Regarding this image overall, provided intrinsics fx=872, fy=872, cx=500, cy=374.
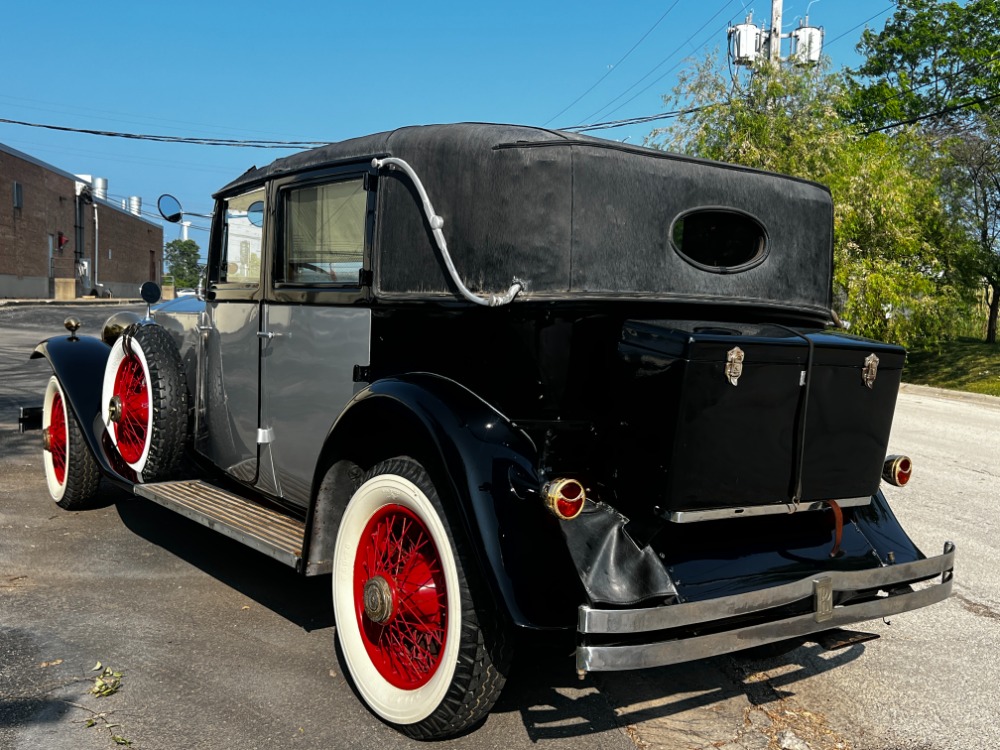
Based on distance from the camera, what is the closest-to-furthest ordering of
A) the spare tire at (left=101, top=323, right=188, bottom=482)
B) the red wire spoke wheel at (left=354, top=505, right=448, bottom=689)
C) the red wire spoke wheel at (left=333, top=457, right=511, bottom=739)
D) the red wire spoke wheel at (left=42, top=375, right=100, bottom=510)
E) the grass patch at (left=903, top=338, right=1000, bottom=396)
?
the red wire spoke wheel at (left=333, top=457, right=511, bottom=739) < the red wire spoke wheel at (left=354, top=505, right=448, bottom=689) < the spare tire at (left=101, top=323, right=188, bottom=482) < the red wire spoke wheel at (left=42, top=375, right=100, bottom=510) < the grass patch at (left=903, top=338, right=1000, bottom=396)

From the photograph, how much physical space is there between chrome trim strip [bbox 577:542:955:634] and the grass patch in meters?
16.5

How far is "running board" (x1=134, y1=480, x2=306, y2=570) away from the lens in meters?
3.45

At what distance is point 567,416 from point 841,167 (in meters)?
17.4

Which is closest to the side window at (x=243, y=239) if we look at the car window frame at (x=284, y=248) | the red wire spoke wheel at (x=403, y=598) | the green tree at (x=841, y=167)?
the car window frame at (x=284, y=248)

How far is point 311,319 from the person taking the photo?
12.1ft

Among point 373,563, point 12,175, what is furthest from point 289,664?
point 12,175

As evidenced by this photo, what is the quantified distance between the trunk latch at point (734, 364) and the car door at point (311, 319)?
144 centimetres

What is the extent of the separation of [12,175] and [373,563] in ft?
144

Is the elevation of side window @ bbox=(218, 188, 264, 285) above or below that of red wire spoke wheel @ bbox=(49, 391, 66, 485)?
above

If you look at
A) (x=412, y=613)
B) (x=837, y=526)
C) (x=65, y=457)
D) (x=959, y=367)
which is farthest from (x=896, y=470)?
(x=959, y=367)

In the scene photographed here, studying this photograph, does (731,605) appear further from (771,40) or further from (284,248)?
(771,40)

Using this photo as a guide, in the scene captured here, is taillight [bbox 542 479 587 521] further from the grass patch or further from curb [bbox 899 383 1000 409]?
the grass patch

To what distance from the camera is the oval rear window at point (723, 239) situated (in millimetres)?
3365

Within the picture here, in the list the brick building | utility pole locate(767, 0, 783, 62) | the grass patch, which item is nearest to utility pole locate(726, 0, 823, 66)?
utility pole locate(767, 0, 783, 62)
